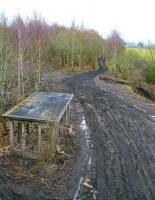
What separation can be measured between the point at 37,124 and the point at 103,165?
2.70 meters

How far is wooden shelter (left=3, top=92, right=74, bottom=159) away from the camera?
988 cm

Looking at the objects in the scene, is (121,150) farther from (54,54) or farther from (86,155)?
(54,54)

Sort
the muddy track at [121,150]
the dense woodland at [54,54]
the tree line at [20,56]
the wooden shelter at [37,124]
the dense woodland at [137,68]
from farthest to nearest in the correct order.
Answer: the dense woodland at [137,68] → the dense woodland at [54,54] → the tree line at [20,56] → the wooden shelter at [37,124] → the muddy track at [121,150]

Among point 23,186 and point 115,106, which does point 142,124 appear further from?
point 23,186

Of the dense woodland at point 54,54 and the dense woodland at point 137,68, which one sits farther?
the dense woodland at point 137,68

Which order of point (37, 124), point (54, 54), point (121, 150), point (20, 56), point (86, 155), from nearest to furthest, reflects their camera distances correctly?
point (37, 124), point (86, 155), point (121, 150), point (20, 56), point (54, 54)

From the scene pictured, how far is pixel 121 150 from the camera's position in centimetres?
1134

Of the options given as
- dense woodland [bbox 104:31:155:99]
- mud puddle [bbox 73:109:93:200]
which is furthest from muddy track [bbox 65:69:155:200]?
dense woodland [bbox 104:31:155:99]

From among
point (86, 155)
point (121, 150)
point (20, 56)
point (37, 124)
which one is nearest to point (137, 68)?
point (20, 56)

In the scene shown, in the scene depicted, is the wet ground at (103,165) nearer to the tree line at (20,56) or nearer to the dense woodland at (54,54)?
the tree line at (20,56)

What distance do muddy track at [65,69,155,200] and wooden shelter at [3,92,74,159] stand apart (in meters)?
1.70

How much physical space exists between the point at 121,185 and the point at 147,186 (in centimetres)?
76

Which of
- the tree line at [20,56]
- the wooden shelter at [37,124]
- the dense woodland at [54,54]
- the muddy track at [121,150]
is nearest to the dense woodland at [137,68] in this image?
the dense woodland at [54,54]

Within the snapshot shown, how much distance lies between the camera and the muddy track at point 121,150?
850cm
